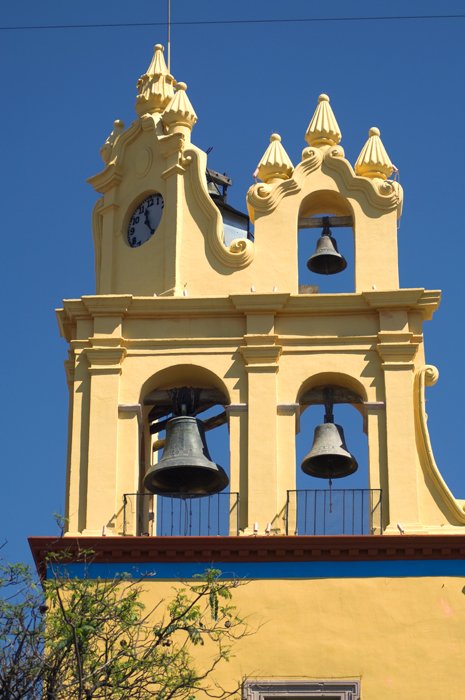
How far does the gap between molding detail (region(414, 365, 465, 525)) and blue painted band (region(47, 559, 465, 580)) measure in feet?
3.32

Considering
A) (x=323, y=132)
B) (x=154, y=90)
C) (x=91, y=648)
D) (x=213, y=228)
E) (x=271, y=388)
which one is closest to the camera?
(x=91, y=648)

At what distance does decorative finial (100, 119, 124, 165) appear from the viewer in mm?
37688

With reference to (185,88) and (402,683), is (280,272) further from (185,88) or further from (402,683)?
(402,683)

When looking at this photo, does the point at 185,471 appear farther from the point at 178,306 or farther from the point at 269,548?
the point at 178,306

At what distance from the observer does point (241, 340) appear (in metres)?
35.3

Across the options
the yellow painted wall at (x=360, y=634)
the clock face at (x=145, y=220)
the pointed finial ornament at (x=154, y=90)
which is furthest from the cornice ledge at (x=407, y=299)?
the pointed finial ornament at (x=154, y=90)

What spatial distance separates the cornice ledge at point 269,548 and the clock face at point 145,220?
5102 millimetres

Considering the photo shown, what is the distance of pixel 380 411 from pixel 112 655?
657cm

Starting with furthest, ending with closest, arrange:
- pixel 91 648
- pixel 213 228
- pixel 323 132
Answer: pixel 323 132 → pixel 213 228 → pixel 91 648

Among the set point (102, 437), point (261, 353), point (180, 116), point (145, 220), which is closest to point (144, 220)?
point (145, 220)

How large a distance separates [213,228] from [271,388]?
269 centimetres

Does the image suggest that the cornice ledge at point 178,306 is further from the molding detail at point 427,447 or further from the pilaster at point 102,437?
the molding detail at point 427,447

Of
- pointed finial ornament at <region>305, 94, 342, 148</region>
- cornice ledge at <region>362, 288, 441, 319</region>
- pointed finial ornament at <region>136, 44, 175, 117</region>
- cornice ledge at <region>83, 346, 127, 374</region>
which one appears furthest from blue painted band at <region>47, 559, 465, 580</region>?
pointed finial ornament at <region>136, 44, 175, 117</region>

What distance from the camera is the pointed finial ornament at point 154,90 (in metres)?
37.7
